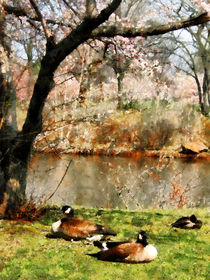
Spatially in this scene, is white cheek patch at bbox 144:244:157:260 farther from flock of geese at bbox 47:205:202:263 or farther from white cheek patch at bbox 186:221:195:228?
white cheek patch at bbox 186:221:195:228

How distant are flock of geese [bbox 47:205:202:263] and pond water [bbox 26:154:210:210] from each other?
3609 millimetres

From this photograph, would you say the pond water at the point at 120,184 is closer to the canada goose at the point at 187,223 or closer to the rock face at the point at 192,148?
the rock face at the point at 192,148

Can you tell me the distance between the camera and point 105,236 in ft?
21.0

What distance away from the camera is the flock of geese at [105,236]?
540 centimetres

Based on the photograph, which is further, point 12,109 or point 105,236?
point 12,109

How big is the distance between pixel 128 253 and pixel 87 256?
27.4 inches

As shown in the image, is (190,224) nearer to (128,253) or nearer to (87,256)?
(128,253)

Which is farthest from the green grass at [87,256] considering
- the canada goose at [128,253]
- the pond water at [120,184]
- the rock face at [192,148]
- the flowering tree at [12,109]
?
the rock face at [192,148]

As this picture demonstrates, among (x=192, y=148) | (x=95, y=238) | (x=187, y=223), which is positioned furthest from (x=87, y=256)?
(x=192, y=148)

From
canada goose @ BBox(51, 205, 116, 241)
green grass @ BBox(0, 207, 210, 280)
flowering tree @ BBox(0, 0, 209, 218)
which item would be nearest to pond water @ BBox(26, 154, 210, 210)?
flowering tree @ BBox(0, 0, 209, 218)

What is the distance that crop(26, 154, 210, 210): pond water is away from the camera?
12289 millimetres

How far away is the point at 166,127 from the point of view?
24.4 m

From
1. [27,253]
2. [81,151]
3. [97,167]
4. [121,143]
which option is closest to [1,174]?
[27,253]

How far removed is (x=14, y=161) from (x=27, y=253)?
206cm
